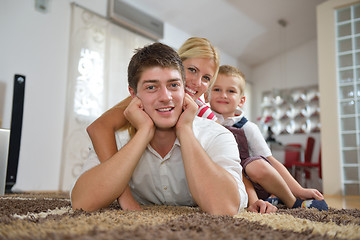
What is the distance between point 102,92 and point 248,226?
3.93 metres

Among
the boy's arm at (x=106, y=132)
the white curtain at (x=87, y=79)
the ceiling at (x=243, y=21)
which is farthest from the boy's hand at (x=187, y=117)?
the ceiling at (x=243, y=21)

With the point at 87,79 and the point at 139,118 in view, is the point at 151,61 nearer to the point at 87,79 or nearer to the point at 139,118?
the point at 139,118

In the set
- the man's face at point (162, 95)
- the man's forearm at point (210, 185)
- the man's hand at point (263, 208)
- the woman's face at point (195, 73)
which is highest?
the woman's face at point (195, 73)

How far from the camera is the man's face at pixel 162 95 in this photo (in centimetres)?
119

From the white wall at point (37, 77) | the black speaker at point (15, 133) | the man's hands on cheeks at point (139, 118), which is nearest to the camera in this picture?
the man's hands on cheeks at point (139, 118)

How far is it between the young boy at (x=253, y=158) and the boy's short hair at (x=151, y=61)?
591 millimetres

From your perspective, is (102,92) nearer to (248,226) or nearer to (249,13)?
(249,13)

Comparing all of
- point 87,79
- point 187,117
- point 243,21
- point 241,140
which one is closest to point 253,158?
point 241,140

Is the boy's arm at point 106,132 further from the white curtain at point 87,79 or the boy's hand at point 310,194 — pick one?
the white curtain at point 87,79

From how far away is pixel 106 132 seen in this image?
1.28 metres

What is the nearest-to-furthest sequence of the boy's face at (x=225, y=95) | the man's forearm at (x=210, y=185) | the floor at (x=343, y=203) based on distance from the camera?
the man's forearm at (x=210, y=185) → the boy's face at (x=225, y=95) → the floor at (x=343, y=203)

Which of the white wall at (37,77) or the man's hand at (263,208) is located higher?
the white wall at (37,77)

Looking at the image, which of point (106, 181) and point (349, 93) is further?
point (349, 93)

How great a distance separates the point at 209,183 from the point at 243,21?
229 inches
